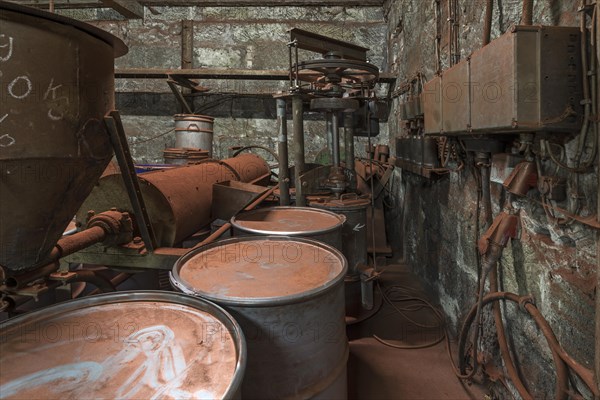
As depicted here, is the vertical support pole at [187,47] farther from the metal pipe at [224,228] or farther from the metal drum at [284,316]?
the metal drum at [284,316]

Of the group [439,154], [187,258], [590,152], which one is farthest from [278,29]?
[590,152]

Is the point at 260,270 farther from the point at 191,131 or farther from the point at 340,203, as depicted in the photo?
the point at 191,131

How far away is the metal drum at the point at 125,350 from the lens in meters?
1.13

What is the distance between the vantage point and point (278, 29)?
6.96 metres

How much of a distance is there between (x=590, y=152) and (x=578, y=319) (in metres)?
0.70

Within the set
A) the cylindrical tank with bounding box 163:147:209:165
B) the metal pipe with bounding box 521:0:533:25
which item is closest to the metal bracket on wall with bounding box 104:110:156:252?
the metal pipe with bounding box 521:0:533:25

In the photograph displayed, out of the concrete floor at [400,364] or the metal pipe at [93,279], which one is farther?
the concrete floor at [400,364]

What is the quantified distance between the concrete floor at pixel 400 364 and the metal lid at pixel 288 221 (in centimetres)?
105

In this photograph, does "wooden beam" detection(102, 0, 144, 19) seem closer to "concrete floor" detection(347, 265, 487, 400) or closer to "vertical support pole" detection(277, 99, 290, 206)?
"vertical support pole" detection(277, 99, 290, 206)

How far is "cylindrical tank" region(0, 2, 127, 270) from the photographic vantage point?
1367mm

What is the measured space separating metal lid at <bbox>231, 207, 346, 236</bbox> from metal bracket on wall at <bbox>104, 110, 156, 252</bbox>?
23.4 inches

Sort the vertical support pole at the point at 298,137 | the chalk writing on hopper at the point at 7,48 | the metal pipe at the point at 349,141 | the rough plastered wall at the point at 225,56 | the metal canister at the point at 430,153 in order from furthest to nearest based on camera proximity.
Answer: the rough plastered wall at the point at 225,56, the metal pipe at the point at 349,141, the vertical support pole at the point at 298,137, the metal canister at the point at 430,153, the chalk writing on hopper at the point at 7,48

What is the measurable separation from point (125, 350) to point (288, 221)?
6.19 ft

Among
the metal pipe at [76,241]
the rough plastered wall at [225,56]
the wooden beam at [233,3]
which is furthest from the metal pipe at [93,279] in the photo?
the wooden beam at [233,3]
